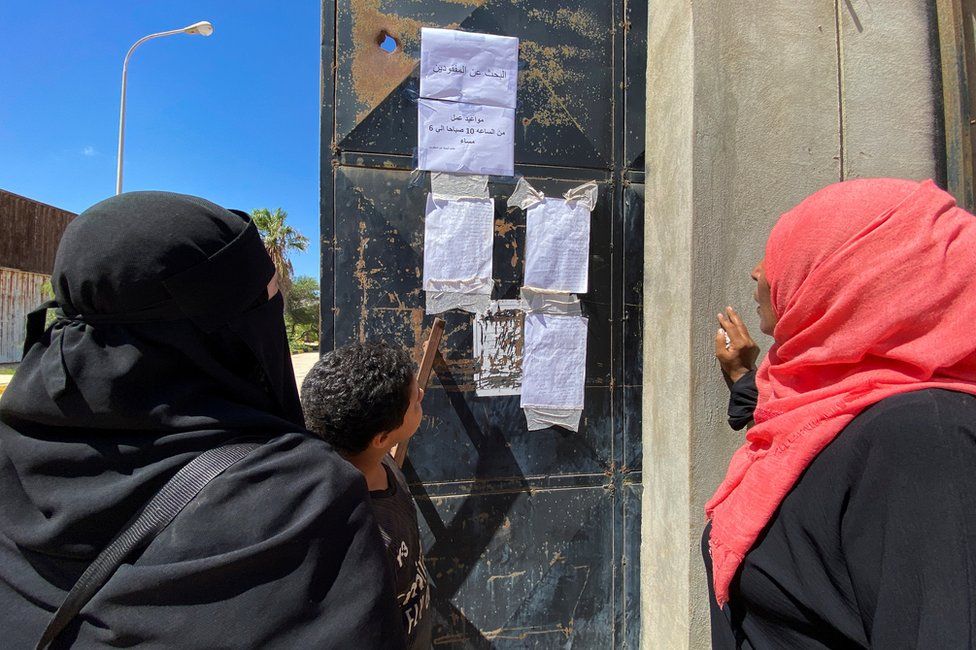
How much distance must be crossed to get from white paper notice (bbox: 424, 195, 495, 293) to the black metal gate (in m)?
0.05

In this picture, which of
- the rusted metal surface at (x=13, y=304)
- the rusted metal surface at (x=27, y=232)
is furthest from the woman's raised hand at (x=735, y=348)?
the rusted metal surface at (x=27, y=232)

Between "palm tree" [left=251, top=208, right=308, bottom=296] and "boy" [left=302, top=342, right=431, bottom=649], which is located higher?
"palm tree" [left=251, top=208, right=308, bottom=296]

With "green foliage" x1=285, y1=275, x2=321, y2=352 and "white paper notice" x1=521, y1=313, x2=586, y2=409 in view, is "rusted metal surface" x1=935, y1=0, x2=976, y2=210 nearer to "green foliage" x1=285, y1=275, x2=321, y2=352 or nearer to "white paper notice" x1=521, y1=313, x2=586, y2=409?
"white paper notice" x1=521, y1=313, x2=586, y2=409

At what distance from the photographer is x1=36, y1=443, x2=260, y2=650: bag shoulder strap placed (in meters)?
0.76

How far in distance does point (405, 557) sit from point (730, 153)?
1.97 metres

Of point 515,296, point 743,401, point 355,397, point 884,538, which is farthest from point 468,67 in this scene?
point 884,538

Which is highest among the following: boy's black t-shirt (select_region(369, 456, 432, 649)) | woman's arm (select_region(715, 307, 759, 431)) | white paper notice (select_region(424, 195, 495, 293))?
white paper notice (select_region(424, 195, 495, 293))

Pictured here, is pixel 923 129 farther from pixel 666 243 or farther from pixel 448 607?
pixel 448 607

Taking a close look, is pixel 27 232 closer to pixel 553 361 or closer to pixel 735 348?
pixel 553 361

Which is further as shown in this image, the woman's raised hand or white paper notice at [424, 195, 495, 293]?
white paper notice at [424, 195, 495, 293]

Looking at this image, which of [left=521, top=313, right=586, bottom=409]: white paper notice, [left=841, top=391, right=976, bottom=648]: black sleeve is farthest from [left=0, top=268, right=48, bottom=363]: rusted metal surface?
[left=841, top=391, right=976, bottom=648]: black sleeve

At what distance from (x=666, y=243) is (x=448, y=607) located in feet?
6.07

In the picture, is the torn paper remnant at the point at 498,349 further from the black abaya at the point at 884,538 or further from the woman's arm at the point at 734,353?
the black abaya at the point at 884,538

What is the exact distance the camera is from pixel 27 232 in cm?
2239
